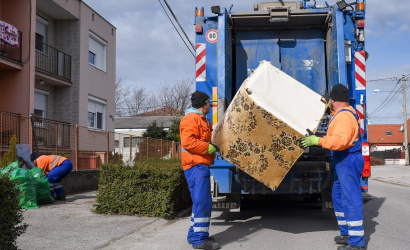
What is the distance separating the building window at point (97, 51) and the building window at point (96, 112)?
1.65 m

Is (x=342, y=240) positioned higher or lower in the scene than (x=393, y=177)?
higher

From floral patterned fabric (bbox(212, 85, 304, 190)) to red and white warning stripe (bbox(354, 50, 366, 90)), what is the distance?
2060 millimetres

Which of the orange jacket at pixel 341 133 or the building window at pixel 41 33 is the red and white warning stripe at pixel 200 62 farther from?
the building window at pixel 41 33

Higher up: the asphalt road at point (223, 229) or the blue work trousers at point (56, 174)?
the blue work trousers at point (56, 174)

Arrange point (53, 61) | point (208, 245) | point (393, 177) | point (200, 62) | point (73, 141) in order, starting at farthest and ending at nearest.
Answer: point (393, 177), point (53, 61), point (73, 141), point (200, 62), point (208, 245)

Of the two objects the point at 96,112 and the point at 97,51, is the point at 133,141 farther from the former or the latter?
the point at 97,51

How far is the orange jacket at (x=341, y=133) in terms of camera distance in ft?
16.3

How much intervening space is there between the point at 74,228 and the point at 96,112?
14.0 metres

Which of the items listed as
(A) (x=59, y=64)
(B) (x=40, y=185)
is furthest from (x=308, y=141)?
(A) (x=59, y=64)

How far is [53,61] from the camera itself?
17.0m

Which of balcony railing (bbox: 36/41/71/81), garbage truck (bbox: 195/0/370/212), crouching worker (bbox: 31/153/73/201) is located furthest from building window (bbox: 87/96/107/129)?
garbage truck (bbox: 195/0/370/212)

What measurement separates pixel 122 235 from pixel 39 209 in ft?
9.50

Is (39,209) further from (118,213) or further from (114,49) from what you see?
(114,49)

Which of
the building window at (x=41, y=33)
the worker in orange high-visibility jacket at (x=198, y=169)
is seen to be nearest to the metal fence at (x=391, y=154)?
the building window at (x=41, y=33)
